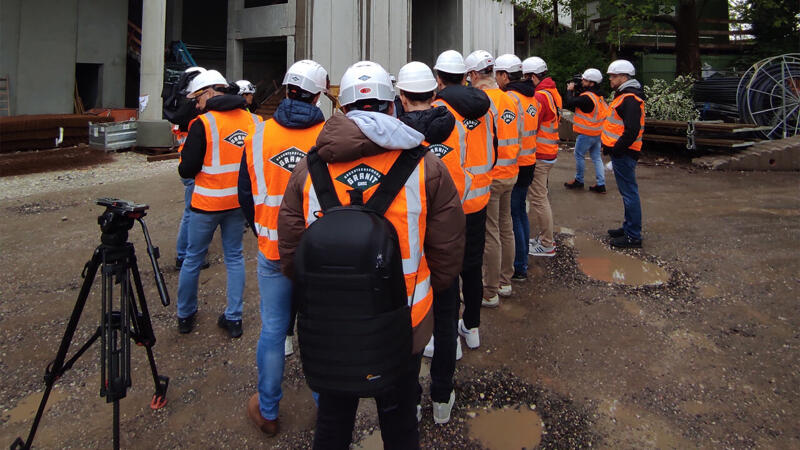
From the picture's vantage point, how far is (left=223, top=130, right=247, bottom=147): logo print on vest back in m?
3.59

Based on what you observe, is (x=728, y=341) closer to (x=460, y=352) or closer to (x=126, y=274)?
(x=460, y=352)

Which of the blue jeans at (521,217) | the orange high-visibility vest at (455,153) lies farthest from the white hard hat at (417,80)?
the blue jeans at (521,217)

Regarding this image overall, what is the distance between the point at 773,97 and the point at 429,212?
12.5 metres

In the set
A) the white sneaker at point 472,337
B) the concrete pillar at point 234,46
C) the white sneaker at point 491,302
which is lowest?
the white sneaker at point 472,337

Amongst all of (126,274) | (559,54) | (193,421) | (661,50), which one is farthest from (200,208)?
(661,50)

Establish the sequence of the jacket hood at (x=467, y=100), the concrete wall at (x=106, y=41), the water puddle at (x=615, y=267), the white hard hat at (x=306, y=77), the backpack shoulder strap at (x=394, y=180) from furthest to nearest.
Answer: the concrete wall at (x=106, y=41)
the water puddle at (x=615, y=267)
the jacket hood at (x=467, y=100)
the white hard hat at (x=306, y=77)
the backpack shoulder strap at (x=394, y=180)

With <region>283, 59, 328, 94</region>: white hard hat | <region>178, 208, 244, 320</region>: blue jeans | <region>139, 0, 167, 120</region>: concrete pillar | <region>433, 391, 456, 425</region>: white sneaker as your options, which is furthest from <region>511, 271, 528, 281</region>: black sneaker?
<region>139, 0, 167, 120</region>: concrete pillar

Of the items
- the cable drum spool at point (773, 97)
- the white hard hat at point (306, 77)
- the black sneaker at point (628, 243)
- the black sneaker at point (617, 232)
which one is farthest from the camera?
the cable drum spool at point (773, 97)

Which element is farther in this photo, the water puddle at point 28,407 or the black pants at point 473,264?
the black pants at point 473,264

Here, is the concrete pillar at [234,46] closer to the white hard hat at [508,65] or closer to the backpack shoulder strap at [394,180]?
the white hard hat at [508,65]

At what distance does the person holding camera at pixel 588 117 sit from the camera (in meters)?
7.18

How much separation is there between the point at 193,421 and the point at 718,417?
293cm

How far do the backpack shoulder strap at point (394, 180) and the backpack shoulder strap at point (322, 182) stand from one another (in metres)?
0.14

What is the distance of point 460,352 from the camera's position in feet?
11.7
